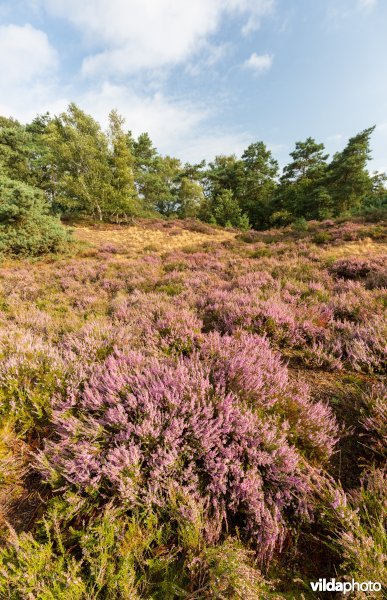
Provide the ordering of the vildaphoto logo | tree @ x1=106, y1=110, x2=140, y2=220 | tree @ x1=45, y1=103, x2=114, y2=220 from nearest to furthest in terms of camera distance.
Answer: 1. the vildaphoto logo
2. tree @ x1=45, y1=103, x2=114, y2=220
3. tree @ x1=106, y1=110, x2=140, y2=220

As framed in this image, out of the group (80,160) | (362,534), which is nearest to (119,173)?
(80,160)

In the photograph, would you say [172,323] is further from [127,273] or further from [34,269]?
[34,269]

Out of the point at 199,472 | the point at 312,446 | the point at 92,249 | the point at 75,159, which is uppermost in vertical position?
the point at 75,159

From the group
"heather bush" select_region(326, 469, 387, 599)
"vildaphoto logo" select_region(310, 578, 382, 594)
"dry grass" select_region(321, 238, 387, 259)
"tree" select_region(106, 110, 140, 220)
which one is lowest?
"vildaphoto logo" select_region(310, 578, 382, 594)

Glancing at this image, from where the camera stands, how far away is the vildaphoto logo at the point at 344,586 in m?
1.14

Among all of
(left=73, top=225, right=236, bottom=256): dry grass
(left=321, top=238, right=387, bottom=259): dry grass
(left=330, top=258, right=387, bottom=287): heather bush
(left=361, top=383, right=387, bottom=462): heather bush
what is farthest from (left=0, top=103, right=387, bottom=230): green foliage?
(left=361, top=383, right=387, bottom=462): heather bush

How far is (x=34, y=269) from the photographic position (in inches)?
413

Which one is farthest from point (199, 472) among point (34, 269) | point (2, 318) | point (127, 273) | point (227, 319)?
point (34, 269)

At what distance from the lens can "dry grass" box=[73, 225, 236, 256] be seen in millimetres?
15438

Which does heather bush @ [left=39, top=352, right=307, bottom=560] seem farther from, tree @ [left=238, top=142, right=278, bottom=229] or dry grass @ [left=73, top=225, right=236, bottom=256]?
tree @ [left=238, top=142, right=278, bottom=229]

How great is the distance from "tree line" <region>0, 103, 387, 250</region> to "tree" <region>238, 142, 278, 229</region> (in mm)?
143

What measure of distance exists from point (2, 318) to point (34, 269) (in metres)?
6.36

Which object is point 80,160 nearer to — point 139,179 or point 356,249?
point 139,179

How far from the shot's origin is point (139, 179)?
1341 inches
